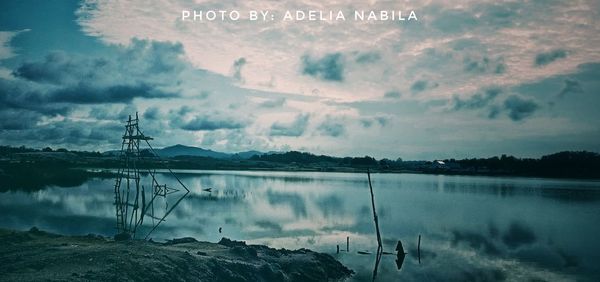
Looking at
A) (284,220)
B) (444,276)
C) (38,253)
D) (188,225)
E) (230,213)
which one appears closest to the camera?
(38,253)

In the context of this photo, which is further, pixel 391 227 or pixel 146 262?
pixel 391 227

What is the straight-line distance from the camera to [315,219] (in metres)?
64.9

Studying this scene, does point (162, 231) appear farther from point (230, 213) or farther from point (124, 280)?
Result: point (124, 280)

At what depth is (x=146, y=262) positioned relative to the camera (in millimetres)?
25172

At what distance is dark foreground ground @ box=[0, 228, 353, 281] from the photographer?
22.1 m

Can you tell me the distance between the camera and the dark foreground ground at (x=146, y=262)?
2209 centimetres

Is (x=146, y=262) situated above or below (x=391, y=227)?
above

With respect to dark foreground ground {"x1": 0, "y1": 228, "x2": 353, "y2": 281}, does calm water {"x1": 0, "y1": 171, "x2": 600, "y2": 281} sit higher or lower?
lower

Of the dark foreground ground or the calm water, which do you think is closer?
the dark foreground ground

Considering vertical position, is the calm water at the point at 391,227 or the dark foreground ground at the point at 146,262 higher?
the dark foreground ground at the point at 146,262

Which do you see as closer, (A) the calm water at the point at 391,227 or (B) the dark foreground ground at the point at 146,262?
(B) the dark foreground ground at the point at 146,262

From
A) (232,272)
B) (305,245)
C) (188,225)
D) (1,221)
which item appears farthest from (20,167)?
(232,272)

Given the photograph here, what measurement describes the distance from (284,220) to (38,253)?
1607 inches

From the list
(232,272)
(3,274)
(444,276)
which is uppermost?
(3,274)
